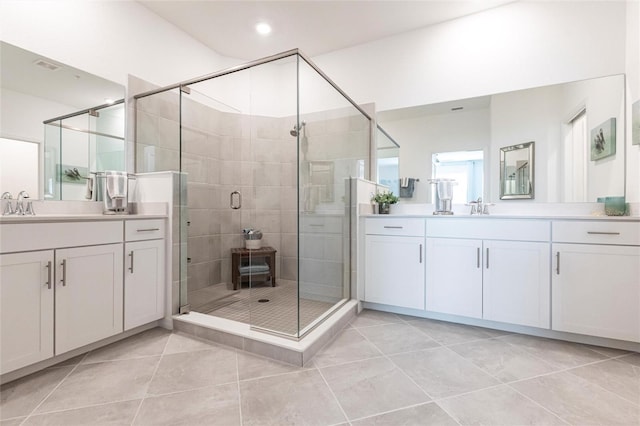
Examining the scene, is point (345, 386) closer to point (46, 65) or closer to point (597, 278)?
point (597, 278)

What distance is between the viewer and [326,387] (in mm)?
1505

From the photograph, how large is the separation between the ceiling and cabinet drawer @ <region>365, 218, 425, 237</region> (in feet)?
6.48

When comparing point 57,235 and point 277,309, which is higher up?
point 57,235

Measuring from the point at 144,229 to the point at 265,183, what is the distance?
964 mm

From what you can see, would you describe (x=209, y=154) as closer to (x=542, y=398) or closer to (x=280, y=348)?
(x=280, y=348)

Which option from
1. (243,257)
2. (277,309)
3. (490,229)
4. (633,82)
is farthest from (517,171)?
(243,257)

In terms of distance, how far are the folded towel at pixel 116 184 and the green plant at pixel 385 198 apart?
7.36ft

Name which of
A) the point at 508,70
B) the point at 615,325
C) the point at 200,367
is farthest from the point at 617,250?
the point at 200,367

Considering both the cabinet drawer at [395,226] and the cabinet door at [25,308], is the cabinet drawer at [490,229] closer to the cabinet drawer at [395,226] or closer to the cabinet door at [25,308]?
the cabinet drawer at [395,226]

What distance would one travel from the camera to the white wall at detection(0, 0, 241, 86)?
1.93 metres

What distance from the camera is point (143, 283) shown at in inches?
83.9

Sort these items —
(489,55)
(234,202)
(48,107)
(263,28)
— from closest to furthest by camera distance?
(48,107) < (489,55) < (263,28) < (234,202)

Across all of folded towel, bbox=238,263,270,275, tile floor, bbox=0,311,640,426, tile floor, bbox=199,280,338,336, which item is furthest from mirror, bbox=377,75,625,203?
folded towel, bbox=238,263,270,275

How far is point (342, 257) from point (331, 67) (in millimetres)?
2263
